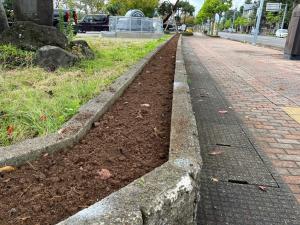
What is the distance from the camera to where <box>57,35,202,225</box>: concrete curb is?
4.97ft

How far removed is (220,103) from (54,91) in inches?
110

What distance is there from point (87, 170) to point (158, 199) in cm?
74

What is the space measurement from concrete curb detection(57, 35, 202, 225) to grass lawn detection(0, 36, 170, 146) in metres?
1.23

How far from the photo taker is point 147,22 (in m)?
26.4

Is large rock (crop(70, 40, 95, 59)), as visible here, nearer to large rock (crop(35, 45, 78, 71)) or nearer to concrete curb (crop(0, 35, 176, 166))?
large rock (crop(35, 45, 78, 71))

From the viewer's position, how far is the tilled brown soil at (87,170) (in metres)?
1.79

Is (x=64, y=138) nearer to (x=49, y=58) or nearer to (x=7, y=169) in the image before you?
(x=7, y=169)

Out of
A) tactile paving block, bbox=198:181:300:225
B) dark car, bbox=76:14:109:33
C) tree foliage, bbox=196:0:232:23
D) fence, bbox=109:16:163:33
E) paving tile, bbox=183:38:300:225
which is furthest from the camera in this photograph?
tree foliage, bbox=196:0:232:23

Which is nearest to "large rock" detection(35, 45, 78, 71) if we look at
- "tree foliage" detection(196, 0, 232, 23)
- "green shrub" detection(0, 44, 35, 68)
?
"green shrub" detection(0, 44, 35, 68)

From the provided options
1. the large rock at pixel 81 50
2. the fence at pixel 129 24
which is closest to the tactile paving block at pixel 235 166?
the large rock at pixel 81 50

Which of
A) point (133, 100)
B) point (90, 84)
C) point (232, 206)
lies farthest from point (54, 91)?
point (232, 206)

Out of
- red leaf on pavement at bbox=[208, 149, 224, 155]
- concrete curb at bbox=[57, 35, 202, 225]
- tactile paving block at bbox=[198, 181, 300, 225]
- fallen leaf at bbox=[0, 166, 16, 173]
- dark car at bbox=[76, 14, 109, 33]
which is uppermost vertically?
concrete curb at bbox=[57, 35, 202, 225]

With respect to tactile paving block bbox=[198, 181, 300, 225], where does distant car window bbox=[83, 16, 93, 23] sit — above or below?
below

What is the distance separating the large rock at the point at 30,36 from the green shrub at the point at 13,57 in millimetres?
371
